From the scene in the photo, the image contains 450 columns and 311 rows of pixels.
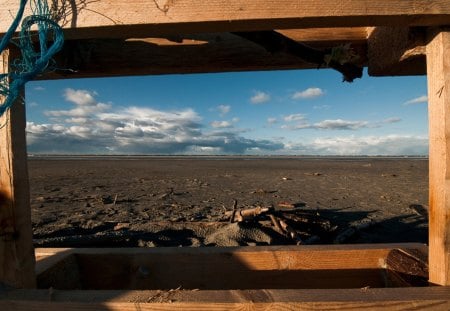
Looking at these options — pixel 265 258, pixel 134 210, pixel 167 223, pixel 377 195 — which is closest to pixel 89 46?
pixel 265 258

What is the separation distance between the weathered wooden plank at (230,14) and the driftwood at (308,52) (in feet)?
1.56

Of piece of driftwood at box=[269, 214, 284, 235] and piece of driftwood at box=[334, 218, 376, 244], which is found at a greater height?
piece of driftwood at box=[269, 214, 284, 235]

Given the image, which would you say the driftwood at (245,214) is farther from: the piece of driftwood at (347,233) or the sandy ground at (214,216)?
the piece of driftwood at (347,233)

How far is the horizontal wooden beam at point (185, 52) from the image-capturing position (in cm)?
219

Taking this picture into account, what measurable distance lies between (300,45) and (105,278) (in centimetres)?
199

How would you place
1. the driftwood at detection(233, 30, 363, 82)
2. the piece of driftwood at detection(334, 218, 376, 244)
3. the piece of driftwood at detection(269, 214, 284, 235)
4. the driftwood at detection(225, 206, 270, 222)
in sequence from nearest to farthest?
the driftwood at detection(233, 30, 363, 82), the piece of driftwood at detection(334, 218, 376, 244), the piece of driftwood at detection(269, 214, 284, 235), the driftwood at detection(225, 206, 270, 222)

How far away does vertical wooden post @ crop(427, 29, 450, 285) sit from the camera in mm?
1388

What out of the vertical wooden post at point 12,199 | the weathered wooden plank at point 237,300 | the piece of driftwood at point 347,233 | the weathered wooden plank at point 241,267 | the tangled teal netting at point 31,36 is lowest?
the piece of driftwood at point 347,233

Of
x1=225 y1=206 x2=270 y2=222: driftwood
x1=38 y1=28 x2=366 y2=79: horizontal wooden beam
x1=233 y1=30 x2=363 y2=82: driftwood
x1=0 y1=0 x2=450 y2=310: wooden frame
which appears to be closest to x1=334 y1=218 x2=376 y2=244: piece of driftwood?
x1=225 y1=206 x2=270 y2=222: driftwood

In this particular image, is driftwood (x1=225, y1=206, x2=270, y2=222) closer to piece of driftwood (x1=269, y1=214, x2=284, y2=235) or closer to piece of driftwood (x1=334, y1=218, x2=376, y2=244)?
piece of driftwood (x1=269, y1=214, x2=284, y2=235)

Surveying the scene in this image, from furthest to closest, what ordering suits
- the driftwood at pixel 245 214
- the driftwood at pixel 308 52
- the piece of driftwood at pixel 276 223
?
the driftwood at pixel 245 214 → the piece of driftwood at pixel 276 223 → the driftwood at pixel 308 52

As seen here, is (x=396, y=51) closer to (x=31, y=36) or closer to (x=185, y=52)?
(x=185, y=52)

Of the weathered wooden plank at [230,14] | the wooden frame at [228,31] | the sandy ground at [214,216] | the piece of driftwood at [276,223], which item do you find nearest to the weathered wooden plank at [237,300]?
the wooden frame at [228,31]

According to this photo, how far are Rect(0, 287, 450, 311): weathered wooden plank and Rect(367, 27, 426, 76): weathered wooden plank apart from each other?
1113 millimetres
